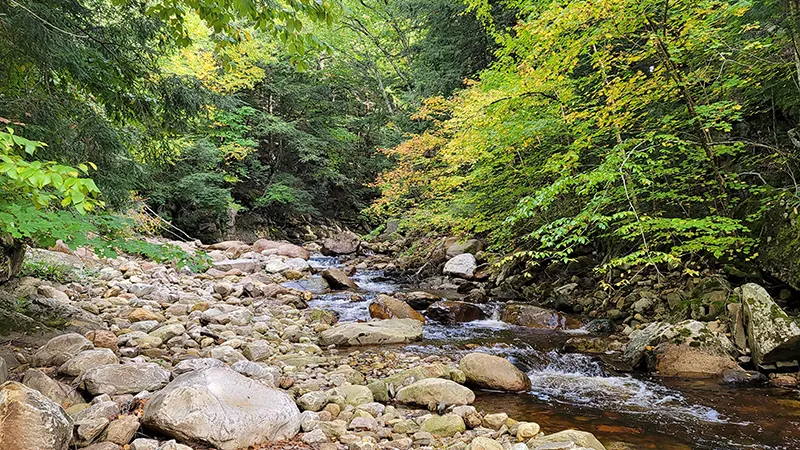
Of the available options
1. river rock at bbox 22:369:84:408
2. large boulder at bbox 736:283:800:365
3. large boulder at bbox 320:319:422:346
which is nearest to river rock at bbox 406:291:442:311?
large boulder at bbox 320:319:422:346

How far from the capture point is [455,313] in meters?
7.88

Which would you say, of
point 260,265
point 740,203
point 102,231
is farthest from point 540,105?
point 260,265

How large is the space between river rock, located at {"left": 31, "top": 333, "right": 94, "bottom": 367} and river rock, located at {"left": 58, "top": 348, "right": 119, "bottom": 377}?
0.50 feet

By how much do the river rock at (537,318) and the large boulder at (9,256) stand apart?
22.9 ft

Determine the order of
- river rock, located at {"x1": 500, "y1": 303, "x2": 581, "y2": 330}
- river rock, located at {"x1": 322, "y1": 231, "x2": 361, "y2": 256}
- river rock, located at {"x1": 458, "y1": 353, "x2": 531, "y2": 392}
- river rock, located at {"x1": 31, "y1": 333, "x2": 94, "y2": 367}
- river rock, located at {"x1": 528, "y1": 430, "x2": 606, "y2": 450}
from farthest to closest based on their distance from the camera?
river rock, located at {"x1": 322, "y1": 231, "x2": 361, "y2": 256}
river rock, located at {"x1": 500, "y1": 303, "x2": 581, "y2": 330}
river rock, located at {"x1": 458, "y1": 353, "x2": 531, "y2": 392}
river rock, located at {"x1": 31, "y1": 333, "x2": 94, "y2": 367}
river rock, located at {"x1": 528, "y1": 430, "x2": 606, "y2": 450}

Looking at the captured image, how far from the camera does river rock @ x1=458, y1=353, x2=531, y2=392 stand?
475 cm

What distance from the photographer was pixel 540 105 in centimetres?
784

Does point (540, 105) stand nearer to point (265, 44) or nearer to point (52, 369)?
point (52, 369)

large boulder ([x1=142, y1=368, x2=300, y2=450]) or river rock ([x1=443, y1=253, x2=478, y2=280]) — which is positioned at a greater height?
river rock ([x1=443, y1=253, x2=478, y2=280])

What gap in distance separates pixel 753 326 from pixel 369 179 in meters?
19.7

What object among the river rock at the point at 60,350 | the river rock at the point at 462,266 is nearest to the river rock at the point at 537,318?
the river rock at the point at 462,266

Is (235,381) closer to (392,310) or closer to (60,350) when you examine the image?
(60,350)

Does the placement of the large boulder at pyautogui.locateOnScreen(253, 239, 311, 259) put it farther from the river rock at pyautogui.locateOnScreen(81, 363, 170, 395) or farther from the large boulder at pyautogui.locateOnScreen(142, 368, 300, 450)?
the large boulder at pyautogui.locateOnScreen(142, 368, 300, 450)

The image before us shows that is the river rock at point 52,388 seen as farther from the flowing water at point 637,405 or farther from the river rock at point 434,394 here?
the flowing water at point 637,405
